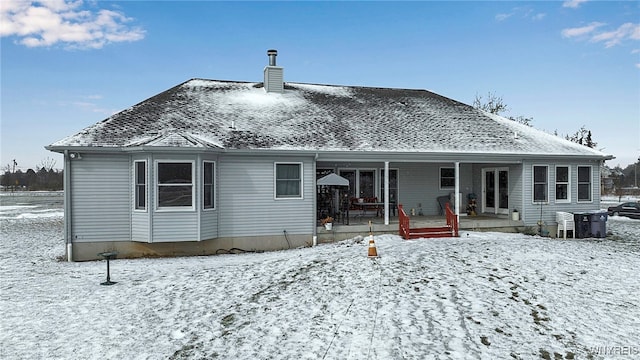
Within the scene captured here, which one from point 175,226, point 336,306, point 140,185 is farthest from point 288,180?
point 336,306

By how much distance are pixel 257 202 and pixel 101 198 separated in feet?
14.6

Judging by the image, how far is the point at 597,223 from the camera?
48.5ft

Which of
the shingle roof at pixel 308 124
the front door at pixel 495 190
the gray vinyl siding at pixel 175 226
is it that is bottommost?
the gray vinyl siding at pixel 175 226

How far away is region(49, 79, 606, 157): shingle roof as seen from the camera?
1252cm

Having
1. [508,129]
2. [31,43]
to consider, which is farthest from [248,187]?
[31,43]

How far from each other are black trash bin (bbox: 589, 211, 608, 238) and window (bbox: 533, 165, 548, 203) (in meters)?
1.74

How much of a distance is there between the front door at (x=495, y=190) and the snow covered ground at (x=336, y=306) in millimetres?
4971

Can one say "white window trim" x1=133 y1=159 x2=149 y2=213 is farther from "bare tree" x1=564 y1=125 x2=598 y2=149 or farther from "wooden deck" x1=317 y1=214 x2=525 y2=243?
"bare tree" x1=564 y1=125 x2=598 y2=149

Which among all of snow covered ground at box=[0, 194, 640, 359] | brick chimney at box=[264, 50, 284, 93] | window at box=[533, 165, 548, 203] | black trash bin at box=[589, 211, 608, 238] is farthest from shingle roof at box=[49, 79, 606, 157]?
snow covered ground at box=[0, 194, 640, 359]

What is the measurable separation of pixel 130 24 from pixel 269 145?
30.7ft

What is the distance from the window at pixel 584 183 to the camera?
50.3 feet

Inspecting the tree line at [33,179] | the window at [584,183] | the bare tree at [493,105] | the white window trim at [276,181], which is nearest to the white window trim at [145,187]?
the white window trim at [276,181]

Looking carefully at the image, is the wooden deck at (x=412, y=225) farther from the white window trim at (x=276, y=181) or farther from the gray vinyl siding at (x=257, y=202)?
the white window trim at (x=276, y=181)

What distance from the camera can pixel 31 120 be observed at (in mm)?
30594
